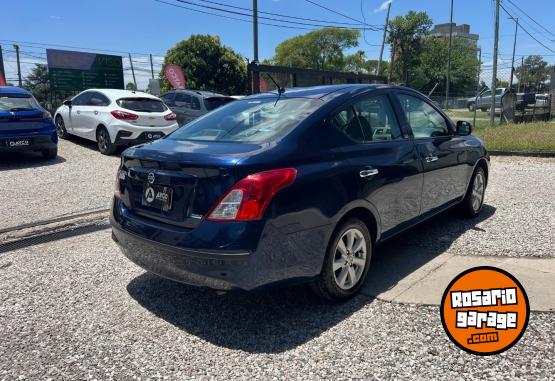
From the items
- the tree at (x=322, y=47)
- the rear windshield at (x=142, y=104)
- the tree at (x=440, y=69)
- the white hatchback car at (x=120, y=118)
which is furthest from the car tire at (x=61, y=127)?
the tree at (x=322, y=47)

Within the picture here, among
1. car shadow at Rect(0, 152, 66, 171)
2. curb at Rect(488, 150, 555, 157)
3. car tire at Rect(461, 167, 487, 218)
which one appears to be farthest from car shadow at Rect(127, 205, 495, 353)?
curb at Rect(488, 150, 555, 157)

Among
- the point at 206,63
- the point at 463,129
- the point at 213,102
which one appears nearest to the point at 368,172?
the point at 463,129

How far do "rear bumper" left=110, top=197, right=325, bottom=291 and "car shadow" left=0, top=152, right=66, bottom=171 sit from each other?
761 cm

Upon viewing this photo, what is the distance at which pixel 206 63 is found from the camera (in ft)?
94.9

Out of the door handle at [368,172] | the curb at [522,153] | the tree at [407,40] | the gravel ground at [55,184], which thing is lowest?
the gravel ground at [55,184]

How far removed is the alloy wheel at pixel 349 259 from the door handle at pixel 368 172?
0.42 m

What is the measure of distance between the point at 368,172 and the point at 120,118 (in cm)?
818

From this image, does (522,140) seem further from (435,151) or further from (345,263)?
(345,263)

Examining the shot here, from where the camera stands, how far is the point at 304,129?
315 cm

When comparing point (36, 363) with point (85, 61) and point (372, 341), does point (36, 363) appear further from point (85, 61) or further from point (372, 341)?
point (85, 61)

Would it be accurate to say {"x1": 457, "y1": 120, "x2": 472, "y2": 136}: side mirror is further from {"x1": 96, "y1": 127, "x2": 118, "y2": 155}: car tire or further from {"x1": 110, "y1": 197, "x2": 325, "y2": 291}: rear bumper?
{"x1": 96, "y1": 127, "x2": 118, "y2": 155}: car tire

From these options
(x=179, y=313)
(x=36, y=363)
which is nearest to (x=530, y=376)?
(x=179, y=313)

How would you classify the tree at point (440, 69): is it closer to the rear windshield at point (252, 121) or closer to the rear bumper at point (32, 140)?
the rear bumper at point (32, 140)

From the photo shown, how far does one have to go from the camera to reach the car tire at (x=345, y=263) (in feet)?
10.5
